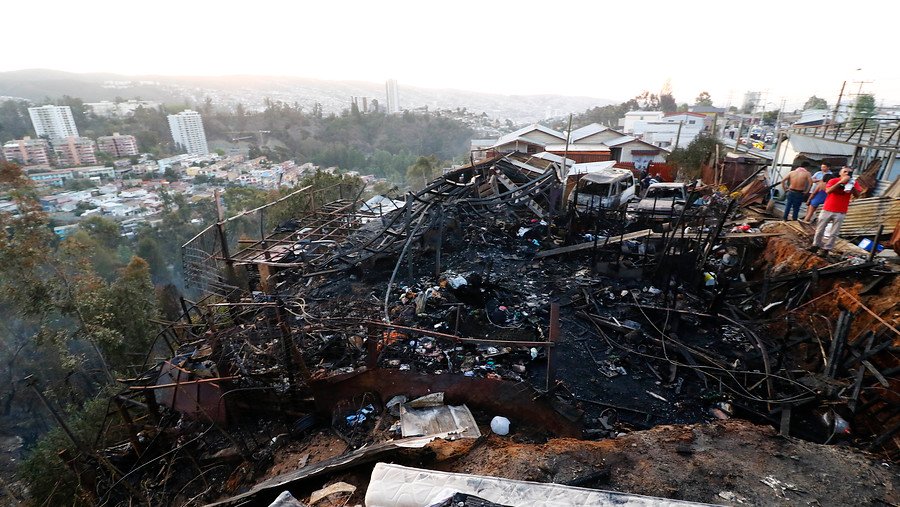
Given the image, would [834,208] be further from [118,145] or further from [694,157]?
[118,145]

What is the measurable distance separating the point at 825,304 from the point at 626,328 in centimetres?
294

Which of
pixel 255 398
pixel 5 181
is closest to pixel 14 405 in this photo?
pixel 5 181

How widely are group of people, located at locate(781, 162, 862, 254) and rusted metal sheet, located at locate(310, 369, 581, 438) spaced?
17.9ft

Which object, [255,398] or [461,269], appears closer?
[255,398]

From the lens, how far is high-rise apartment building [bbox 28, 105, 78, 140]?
50.8 metres

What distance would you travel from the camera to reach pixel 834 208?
6.05 meters

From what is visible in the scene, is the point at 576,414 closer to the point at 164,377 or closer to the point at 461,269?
the point at 461,269

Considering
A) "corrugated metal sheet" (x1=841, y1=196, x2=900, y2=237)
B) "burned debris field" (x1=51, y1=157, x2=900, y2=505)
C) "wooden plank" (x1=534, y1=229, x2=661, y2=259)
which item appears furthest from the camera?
"wooden plank" (x1=534, y1=229, x2=661, y2=259)

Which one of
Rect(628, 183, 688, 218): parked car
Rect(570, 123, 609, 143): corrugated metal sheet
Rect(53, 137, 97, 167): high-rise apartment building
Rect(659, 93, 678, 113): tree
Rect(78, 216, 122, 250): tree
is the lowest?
Rect(78, 216, 122, 250): tree

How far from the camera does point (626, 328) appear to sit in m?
5.62

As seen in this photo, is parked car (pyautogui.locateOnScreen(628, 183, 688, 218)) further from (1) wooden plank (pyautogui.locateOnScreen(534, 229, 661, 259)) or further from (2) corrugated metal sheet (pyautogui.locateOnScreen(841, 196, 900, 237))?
(2) corrugated metal sheet (pyautogui.locateOnScreen(841, 196, 900, 237))

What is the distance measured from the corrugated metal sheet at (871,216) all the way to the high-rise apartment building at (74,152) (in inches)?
2364

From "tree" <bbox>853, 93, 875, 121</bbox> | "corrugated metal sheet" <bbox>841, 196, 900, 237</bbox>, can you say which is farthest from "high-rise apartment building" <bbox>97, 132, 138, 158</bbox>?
"tree" <bbox>853, 93, 875, 121</bbox>

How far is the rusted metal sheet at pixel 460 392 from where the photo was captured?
13.6ft
